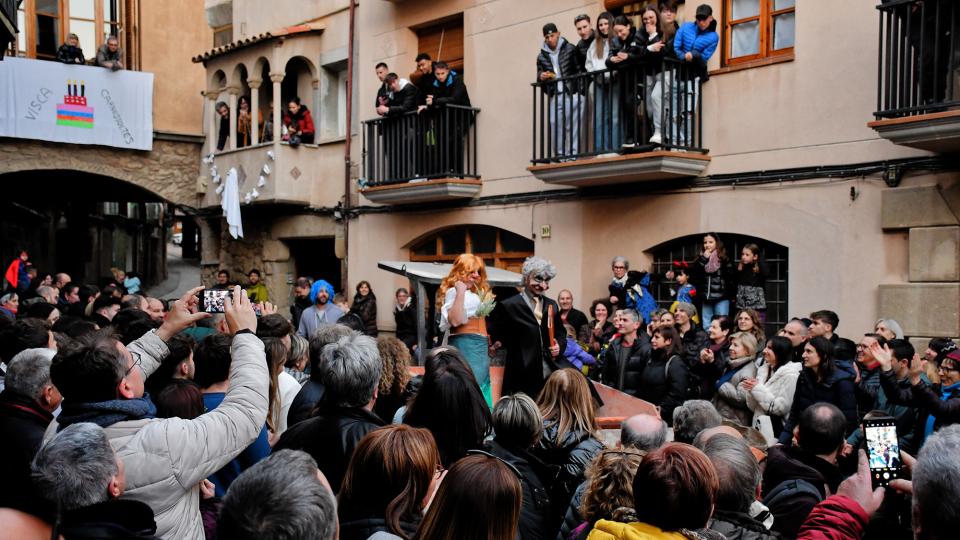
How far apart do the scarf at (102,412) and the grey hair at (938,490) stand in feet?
7.96

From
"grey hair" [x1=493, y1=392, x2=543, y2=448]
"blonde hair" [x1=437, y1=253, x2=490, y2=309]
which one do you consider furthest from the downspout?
"grey hair" [x1=493, y1=392, x2=543, y2=448]

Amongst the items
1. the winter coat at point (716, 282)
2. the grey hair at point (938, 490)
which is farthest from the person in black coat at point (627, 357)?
the grey hair at point (938, 490)

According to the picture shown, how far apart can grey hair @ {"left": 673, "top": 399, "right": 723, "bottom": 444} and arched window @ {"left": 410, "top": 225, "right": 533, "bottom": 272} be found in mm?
9076

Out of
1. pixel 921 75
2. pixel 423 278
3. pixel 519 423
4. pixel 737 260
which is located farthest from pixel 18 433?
pixel 737 260

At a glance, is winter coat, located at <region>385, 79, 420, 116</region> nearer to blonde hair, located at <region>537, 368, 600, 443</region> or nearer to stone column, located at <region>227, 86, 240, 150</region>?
stone column, located at <region>227, 86, 240, 150</region>

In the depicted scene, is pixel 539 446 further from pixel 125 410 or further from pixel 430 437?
pixel 125 410

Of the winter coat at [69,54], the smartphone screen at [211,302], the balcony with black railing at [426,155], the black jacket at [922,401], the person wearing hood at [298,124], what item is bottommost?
the black jacket at [922,401]

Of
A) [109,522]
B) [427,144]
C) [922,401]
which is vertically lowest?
[922,401]

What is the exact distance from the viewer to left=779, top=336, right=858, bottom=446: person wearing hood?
21.0 feet

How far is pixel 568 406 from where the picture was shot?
454cm

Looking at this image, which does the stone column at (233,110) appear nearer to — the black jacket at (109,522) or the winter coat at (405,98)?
the winter coat at (405,98)

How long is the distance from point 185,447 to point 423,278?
7.30 metres

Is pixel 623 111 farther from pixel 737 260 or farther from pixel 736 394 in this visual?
pixel 736 394

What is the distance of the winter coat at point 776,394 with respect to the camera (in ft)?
22.1
